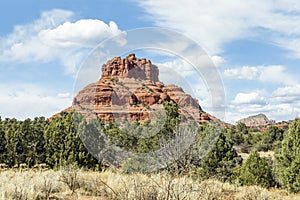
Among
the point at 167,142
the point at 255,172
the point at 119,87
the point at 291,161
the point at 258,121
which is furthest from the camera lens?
the point at 258,121

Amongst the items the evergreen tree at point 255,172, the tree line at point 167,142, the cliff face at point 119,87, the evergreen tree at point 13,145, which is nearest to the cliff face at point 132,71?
the cliff face at point 119,87

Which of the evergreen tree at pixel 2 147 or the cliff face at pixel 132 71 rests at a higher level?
the cliff face at pixel 132 71

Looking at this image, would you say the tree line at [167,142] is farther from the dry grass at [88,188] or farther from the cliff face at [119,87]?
the dry grass at [88,188]

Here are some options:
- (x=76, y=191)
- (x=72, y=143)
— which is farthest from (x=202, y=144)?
(x=76, y=191)

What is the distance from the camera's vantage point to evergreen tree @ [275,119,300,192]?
15020 mm

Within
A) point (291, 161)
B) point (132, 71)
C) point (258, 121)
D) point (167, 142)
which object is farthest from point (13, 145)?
point (258, 121)

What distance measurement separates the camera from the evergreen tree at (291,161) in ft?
49.3

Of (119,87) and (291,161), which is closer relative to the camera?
(119,87)

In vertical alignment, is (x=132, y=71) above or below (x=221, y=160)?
above

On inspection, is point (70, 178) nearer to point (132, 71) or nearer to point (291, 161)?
point (132, 71)

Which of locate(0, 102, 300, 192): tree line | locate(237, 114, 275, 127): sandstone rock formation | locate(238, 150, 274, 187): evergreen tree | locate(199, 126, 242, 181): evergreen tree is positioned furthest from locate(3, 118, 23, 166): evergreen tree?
locate(237, 114, 275, 127): sandstone rock formation

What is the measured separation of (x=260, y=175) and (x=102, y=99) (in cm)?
707

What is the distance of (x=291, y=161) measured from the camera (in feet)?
53.4

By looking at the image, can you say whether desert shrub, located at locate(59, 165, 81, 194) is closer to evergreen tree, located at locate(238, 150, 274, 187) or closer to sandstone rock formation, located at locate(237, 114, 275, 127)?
evergreen tree, located at locate(238, 150, 274, 187)
